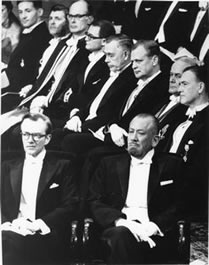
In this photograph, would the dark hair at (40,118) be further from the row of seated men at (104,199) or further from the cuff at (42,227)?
the cuff at (42,227)

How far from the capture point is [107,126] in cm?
202

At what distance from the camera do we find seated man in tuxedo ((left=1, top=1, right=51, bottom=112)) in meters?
2.01

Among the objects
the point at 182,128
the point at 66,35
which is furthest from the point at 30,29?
the point at 182,128

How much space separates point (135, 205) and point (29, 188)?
54 centimetres

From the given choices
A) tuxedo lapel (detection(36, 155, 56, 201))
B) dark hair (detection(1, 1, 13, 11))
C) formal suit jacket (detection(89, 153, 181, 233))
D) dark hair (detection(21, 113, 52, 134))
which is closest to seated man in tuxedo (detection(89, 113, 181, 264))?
formal suit jacket (detection(89, 153, 181, 233))

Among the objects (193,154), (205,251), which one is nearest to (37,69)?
(193,154)

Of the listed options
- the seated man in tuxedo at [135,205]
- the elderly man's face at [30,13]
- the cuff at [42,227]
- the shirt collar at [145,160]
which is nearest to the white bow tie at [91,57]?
the elderly man's face at [30,13]

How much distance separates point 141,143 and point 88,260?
64cm

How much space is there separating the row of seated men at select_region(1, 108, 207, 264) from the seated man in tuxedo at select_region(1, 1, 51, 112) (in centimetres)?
17

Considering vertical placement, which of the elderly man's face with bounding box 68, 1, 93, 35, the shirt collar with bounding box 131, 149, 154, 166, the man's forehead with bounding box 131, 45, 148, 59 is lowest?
the shirt collar with bounding box 131, 149, 154, 166

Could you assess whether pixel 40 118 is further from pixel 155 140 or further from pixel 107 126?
pixel 155 140

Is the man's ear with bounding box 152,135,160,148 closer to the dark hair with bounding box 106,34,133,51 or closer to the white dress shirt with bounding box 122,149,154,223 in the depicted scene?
the white dress shirt with bounding box 122,149,154,223

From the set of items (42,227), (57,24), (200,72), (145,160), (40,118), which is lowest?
(42,227)

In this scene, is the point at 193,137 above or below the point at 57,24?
below
